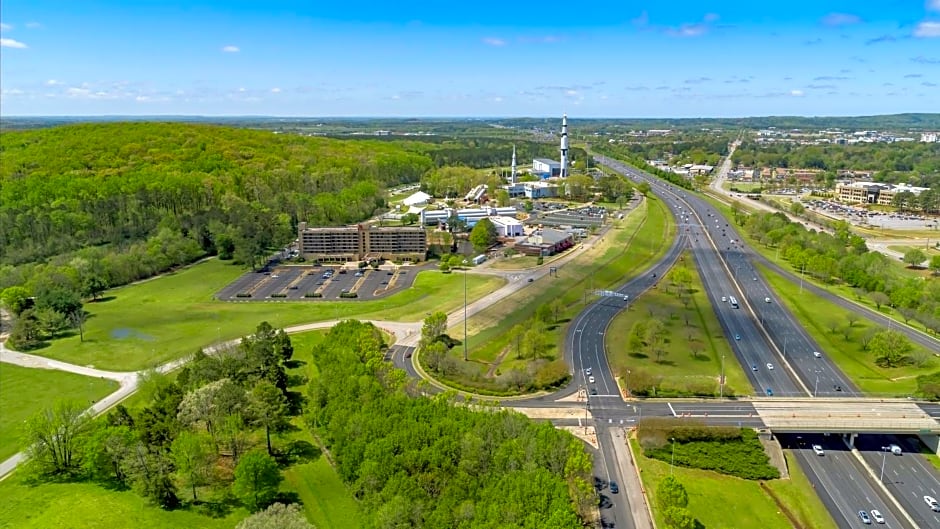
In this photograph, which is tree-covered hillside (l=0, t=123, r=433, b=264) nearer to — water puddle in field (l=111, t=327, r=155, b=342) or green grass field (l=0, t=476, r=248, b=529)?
water puddle in field (l=111, t=327, r=155, b=342)

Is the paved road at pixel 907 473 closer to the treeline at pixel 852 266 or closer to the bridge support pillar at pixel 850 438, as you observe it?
the bridge support pillar at pixel 850 438

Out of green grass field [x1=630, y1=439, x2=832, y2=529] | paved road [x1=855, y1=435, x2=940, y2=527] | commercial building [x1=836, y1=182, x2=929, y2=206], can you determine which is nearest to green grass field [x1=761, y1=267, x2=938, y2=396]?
paved road [x1=855, y1=435, x2=940, y2=527]

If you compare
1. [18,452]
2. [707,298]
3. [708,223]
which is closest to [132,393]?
[18,452]

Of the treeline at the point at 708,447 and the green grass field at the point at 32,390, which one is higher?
the treeline at the point at 708,447

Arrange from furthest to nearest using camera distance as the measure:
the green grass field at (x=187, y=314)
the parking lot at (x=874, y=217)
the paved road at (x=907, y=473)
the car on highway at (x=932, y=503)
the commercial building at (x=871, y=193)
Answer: the commercial building at (x=871, y=193)
the parking lot at (x=874, y=217)
the green grass field at (x=187, y=314)
the paved road at (x=907, y=473)
the car on highway at (x=932, y=503)

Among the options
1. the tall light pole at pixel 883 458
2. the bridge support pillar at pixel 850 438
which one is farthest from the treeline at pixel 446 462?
the bridge support pillar at pixel 850 438
